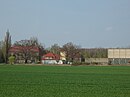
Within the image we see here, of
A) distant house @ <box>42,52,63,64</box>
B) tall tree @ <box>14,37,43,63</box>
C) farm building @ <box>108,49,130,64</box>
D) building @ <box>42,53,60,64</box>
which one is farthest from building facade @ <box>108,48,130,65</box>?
tall tree @ <box>14,37,43,63</box>

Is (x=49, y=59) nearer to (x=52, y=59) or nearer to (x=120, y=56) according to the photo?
(x=52, y=59)

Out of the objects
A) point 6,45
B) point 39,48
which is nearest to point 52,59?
point 39,48

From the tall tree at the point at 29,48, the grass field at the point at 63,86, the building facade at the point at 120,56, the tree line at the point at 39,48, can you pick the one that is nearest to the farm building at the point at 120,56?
the building facade at the point at 120,56

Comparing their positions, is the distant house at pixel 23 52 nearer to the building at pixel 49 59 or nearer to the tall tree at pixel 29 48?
the tall tree at pixel 29 48

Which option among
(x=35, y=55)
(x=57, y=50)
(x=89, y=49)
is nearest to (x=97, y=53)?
(x=89, y=49)

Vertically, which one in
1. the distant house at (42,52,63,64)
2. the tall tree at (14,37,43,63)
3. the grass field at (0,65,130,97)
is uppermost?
the tall tree at (14,37,43,63)

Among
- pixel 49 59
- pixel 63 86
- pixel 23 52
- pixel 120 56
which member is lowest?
pixel 63 86

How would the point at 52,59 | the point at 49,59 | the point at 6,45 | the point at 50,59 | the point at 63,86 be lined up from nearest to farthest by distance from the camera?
the point at 63,86
the point at 6,45
the point at 49,59
the point at 50,59
the point at 52,59

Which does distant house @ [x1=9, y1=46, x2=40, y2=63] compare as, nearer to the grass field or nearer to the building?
the building

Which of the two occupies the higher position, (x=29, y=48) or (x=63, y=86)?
(x=29, y=48)

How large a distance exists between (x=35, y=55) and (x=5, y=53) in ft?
73.1

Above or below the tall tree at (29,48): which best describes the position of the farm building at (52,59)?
below

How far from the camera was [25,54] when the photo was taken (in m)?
150

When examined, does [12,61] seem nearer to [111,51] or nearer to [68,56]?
[68,56]
